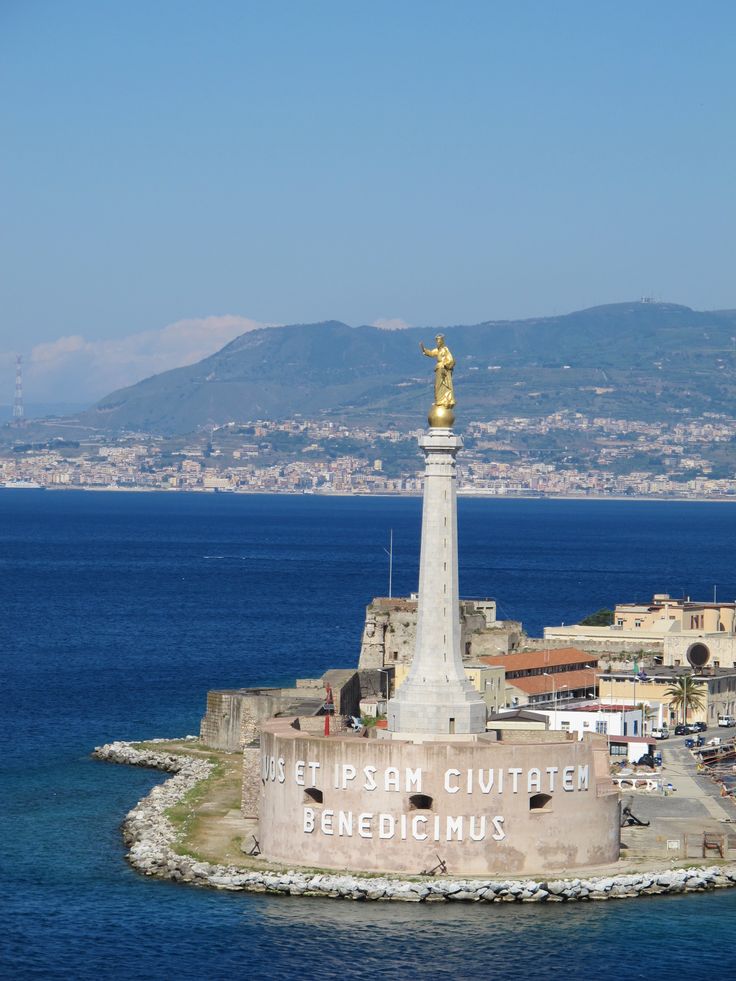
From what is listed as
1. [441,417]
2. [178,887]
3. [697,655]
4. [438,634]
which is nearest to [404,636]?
[697,655]

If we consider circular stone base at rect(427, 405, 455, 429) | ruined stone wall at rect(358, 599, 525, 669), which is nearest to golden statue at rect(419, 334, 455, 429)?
circular stone base at rect(427, 405, 455, 429)

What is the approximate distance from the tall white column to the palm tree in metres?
27.1

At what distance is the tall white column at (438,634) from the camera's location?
4688 cm

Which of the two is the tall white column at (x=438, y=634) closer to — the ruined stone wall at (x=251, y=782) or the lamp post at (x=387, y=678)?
the ruined stone wall at (x=251, y=782)

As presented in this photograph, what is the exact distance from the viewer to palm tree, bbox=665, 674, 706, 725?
240 ft

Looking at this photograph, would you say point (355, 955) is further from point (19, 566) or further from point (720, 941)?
point (19, 566)

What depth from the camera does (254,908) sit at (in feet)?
141

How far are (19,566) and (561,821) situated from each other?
13142 cm

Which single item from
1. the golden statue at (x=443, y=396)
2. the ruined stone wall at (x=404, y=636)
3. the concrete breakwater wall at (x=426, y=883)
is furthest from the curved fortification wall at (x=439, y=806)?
the ruined stone wall at (x=404, y=636)

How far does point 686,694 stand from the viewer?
7325 centimetres

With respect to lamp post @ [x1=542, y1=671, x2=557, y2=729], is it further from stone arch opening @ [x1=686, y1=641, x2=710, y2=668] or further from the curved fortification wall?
the curved fortification wall

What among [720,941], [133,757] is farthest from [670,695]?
[720,941]

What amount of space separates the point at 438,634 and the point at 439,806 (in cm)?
439

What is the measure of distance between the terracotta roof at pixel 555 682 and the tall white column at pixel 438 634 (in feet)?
88.7
